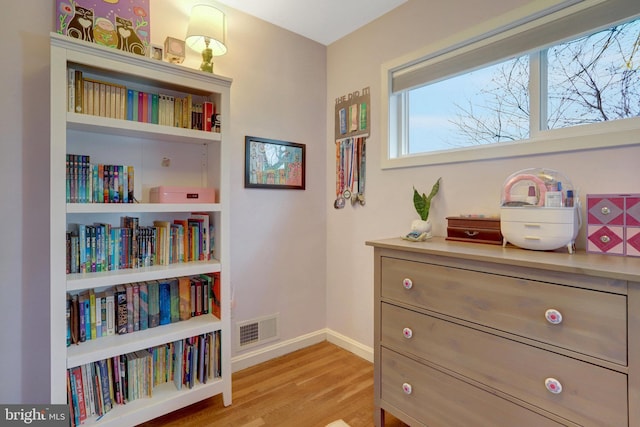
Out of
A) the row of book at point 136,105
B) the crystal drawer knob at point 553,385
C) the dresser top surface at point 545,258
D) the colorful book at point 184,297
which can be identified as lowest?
the crystal drawer knob at point 553,385

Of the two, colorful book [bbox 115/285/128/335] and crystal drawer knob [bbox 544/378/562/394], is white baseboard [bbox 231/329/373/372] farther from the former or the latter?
crystal drawer knob [bbox 544/378/562/394]

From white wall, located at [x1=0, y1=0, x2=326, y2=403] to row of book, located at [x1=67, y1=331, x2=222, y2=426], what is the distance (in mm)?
298

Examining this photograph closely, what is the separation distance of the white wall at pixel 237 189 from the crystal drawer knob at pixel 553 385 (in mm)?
1721

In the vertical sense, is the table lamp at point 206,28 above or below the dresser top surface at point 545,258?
above

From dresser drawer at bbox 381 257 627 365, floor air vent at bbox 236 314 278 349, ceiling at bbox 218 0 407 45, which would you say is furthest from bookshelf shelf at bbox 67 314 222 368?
ceiling at bbox 218 0 407 45

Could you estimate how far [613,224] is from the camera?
4.01ft

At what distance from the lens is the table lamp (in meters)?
1.78

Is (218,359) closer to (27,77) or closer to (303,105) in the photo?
(27,77)

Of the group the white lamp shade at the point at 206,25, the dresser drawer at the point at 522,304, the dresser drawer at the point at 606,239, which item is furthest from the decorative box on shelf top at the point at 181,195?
the dresser drawer at the point at 606,239

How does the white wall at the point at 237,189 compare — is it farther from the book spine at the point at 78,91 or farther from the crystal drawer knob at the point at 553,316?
the crystal drawer knob at the point at 553,316

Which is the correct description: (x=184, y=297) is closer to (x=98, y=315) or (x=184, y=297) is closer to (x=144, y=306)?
(x=144, y=306)

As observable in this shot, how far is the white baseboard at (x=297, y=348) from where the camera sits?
219cm

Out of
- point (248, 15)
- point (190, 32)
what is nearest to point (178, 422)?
point (190, 32)

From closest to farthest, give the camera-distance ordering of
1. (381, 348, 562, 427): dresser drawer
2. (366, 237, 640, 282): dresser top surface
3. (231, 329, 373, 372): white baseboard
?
(366, 237, 640, 282): dresser top surface
(381, 348, 562, 427): dresser drawer
(231, 329, 373, 372): white baseboard
